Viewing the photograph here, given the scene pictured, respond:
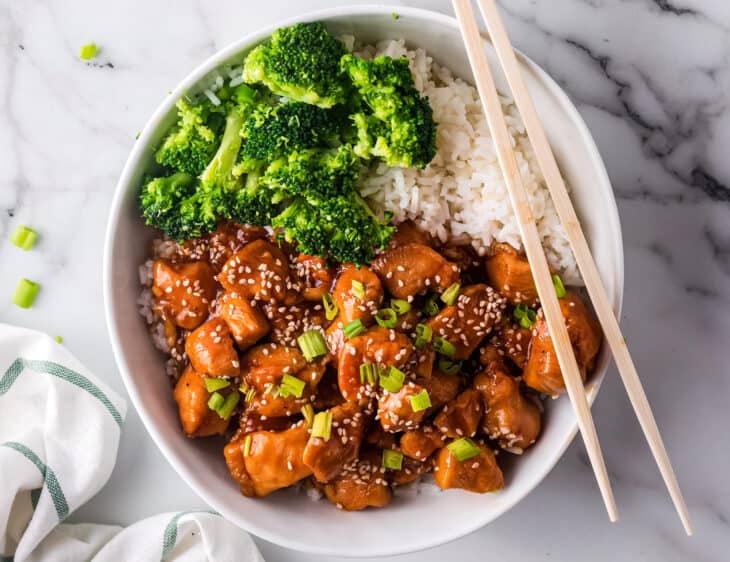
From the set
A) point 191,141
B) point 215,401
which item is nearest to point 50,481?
point 215,401

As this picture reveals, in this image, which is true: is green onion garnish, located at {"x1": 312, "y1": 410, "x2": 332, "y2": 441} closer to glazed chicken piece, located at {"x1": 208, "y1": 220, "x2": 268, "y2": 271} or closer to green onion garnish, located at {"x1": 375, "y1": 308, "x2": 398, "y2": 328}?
green onion garnish, located at {"x1": 375, "y1": 308, "x2": 398, "y2": 328}

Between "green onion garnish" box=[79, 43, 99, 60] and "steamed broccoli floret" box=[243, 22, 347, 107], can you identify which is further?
"green onion garnish" box=[79, 43, 99, 60]

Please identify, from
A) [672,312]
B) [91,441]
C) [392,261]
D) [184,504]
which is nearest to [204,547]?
A: [184,504]

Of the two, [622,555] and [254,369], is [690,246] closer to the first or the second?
[622,555]

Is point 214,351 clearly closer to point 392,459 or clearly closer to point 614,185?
point 392,459

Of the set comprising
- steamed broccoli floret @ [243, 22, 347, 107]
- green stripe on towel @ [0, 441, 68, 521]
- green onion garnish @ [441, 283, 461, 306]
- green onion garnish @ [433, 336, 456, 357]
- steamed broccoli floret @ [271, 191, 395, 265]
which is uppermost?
steamed broccoli floret @ [243, 22, 347, 107]

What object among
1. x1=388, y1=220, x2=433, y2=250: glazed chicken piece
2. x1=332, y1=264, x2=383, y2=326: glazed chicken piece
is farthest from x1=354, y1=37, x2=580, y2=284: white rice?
x1=332, y1=264, x2=383, y2=326: glazed chicken piece

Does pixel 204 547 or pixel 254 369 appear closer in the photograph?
pixel 254 369
